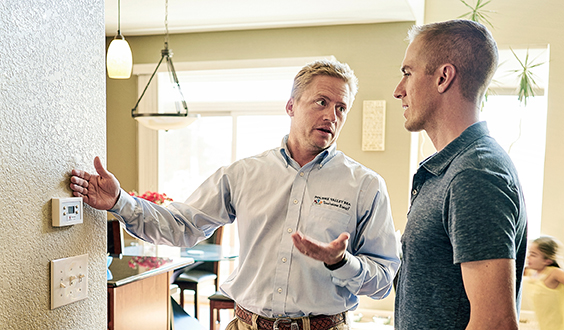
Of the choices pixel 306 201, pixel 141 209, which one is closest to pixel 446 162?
pixel 306 201

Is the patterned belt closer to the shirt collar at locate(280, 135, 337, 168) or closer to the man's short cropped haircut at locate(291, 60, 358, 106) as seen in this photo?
the shirt collar at locate(280, 135, 337, 168)

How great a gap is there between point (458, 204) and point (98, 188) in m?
0.99

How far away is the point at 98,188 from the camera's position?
142 cm

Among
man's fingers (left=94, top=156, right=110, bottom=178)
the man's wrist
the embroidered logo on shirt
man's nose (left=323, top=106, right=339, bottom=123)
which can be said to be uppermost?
man's nose (left=323, top=106, right=339, bottom=123)

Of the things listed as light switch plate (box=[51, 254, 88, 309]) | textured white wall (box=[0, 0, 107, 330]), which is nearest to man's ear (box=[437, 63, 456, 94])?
textured white wall (box=[0, 0, 107, 330])

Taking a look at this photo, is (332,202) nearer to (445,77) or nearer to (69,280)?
(445,77)

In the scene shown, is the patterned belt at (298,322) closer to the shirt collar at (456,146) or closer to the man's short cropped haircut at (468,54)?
the shirt collar at (456,146)

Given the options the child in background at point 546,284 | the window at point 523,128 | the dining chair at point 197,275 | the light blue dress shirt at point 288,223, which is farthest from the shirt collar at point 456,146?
the window at point 523,128

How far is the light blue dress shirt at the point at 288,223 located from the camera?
1561 millimetres

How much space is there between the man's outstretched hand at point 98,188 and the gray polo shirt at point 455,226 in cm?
84

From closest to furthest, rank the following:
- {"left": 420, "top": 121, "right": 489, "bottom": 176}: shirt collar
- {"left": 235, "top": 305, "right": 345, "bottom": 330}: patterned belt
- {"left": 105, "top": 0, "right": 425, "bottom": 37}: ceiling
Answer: {"left": 420, "top": 121, "right": 489, "bottom": 176}: shirt collar, {"left": 235, "top": 305, "right": 345, "bottom": 330}: patterned belt, {"left": 105, "top": 0, "right": 425, "bottom": 37}: ceiling

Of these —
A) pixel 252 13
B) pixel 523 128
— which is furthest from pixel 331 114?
pixel 523 128

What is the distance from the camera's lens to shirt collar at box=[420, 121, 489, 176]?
1.04 meters

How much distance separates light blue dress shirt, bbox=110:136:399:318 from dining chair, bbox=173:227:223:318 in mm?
2603
